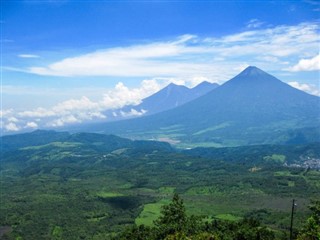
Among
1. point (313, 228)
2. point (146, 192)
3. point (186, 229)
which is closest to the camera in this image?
point (313, 228)

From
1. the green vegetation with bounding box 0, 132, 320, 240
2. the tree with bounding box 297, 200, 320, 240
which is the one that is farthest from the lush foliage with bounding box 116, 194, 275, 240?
the tree with bounding box 297, 200, 320, 240

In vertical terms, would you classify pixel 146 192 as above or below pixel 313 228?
below

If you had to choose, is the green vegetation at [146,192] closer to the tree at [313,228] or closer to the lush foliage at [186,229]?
the tree at [313,228]

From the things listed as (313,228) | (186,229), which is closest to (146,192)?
(186,229)

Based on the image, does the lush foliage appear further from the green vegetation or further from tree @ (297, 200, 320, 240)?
tree @ (297, 200, 320, 240)

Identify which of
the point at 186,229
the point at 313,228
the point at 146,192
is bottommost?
the point at 146,192

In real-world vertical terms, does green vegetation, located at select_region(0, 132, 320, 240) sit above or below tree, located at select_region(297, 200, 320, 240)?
below

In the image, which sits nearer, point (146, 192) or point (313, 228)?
point (313, 228)

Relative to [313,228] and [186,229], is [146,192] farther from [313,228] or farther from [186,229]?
[313,228]

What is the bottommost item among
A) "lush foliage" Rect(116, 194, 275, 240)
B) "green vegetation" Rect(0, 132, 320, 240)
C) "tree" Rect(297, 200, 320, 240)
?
"green vegetation" Rect(0, 132, 320, 240)
